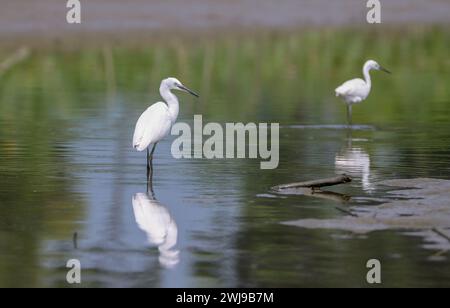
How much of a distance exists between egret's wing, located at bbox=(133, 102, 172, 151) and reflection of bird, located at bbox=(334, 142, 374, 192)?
7.57 feet

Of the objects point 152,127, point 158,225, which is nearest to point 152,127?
point 152,127

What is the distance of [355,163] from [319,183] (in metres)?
3.06

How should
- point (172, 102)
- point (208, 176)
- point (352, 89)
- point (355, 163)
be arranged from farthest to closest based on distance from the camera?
1. point (352, 89)
2. point (172, 102)
3. point (355, 163)
4. point (208, 176)

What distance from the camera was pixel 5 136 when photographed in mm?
20641

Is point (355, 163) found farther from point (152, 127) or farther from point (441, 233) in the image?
point (441, 233)

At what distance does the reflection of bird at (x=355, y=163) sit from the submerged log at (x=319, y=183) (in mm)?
669

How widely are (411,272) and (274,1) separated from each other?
117 feet

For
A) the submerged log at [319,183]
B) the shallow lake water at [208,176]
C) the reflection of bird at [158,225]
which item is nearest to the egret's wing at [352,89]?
the shallow lake water at [208,176]

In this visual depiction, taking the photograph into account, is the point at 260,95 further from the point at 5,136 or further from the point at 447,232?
the point at 447,232

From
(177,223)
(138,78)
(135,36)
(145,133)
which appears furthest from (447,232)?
(135,36)

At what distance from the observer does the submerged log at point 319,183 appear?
1441cm

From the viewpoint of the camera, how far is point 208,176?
638 inches

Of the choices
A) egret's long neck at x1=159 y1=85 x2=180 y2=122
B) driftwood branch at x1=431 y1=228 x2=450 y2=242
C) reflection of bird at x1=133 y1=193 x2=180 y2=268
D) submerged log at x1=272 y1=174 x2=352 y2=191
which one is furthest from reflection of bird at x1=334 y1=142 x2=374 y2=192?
driftwood branch at x1=431 y1=228 x2=450 y2=242

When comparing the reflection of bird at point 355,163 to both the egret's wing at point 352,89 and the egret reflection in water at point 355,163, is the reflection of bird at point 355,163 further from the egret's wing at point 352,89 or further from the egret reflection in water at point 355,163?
the egret's wing at point 352,89
